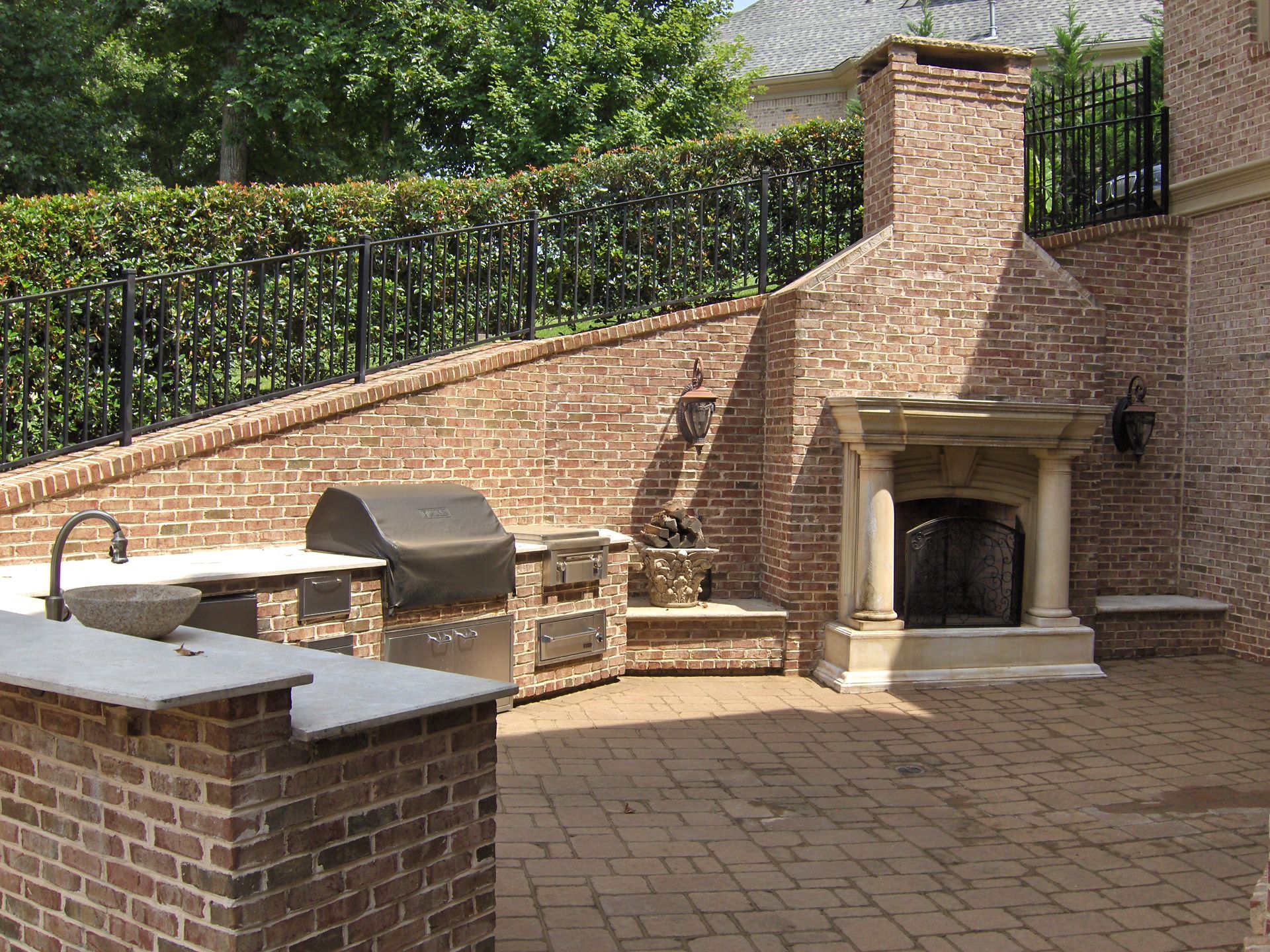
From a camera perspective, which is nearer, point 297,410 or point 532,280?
point 297,410

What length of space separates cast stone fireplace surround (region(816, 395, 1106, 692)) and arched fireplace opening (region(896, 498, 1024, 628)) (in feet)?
0.39

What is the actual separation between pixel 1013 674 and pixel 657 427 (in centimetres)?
331

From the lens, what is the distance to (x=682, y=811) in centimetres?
539

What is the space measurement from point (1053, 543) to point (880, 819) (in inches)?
152

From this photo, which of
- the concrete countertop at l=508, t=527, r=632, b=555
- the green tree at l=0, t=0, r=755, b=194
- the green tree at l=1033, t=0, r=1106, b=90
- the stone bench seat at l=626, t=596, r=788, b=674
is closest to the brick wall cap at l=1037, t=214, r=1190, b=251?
the stone bench seat at l=626, t=596, r=788, b=674

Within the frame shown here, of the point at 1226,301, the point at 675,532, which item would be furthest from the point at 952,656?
the point at 1226,301

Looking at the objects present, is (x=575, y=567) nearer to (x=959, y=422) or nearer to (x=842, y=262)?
(x=959, y=422)

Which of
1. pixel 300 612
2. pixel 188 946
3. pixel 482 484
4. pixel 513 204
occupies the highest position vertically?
pixel 513 204

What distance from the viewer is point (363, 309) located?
798 cm

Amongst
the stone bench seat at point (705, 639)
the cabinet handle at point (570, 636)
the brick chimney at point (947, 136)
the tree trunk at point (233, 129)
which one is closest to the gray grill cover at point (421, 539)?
the cabinet handle at point (570, 636)

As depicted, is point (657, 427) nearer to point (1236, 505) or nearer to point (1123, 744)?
point (1123, 744)

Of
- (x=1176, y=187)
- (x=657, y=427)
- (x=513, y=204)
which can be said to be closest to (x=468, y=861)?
(x=657, y=427)

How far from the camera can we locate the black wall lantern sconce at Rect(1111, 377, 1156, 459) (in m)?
9.39

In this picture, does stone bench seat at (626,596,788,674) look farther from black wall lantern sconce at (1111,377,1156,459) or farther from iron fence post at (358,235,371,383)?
black wall lantern sconce at (1111,377,1156,459)
